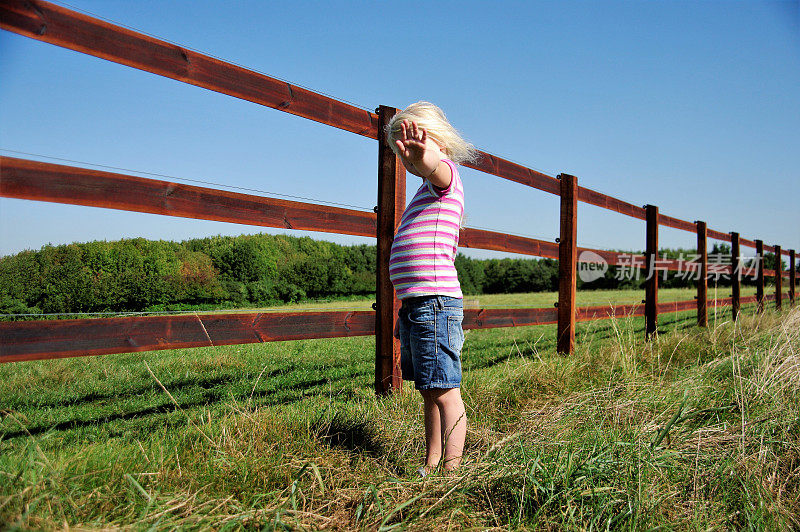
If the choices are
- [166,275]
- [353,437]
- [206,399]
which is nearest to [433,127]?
[353,437]

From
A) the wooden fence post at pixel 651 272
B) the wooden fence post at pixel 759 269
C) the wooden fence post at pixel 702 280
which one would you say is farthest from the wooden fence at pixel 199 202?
the wooden fence post at pixel 759 269

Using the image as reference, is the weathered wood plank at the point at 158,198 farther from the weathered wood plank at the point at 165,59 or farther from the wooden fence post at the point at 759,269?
the wooden fence post at the point at 759,269

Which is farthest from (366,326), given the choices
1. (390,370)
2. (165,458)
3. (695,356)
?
(695,356)

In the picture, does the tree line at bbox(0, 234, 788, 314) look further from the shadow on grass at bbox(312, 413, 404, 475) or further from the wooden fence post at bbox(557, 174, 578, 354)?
the wooden fence post at bbox(557, 174, 578, 354)

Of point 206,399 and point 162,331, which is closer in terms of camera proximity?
point 162,331

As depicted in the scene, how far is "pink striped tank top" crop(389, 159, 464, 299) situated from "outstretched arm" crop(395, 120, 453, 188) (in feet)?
0.30

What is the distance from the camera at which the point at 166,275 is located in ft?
9.04

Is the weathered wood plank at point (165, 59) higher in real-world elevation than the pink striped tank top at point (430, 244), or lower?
higher


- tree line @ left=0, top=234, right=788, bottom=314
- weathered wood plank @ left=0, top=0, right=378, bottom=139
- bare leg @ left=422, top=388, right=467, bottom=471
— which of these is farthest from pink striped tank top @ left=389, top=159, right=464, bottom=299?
tree line @ left=0, top=234, right=788, bottom=314

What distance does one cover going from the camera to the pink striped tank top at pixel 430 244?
1811 millimetres

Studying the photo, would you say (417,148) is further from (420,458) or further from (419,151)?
(420,458)

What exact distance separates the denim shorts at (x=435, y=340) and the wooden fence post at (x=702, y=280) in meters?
6.37

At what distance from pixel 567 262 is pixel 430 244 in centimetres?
284

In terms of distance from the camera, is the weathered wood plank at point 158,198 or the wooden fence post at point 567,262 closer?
the weathered wood plank at point 158,198
